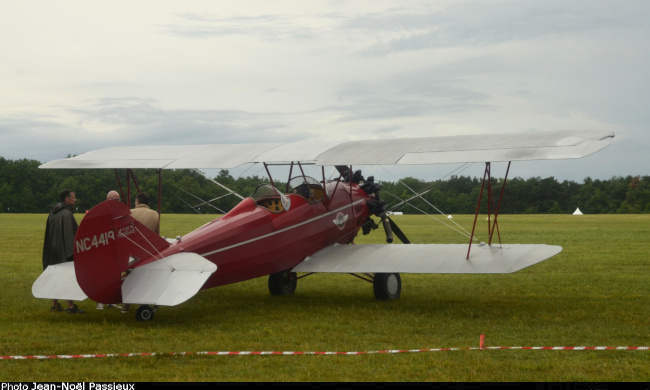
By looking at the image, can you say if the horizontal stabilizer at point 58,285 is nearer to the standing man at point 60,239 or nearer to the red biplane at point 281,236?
the red biplane at point 281,236

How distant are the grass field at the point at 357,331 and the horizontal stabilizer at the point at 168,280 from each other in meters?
0.41

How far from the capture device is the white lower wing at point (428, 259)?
9.71 metres

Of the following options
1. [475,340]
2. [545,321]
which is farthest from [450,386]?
[545,321]

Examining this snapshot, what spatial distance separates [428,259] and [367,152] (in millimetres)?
1786

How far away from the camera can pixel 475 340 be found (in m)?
7.78

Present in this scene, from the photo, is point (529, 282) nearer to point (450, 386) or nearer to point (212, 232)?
point (212, 232)

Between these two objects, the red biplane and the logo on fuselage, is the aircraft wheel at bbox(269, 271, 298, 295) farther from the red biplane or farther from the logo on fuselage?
the logo on fuselage

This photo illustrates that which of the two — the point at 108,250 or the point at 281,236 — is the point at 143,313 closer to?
the point at 108,250

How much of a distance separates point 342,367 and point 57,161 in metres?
7.41

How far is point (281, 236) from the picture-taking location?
10.4 meters

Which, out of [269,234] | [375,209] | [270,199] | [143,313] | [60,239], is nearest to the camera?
[143,313]

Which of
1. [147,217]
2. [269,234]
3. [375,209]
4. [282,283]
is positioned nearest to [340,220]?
[375,209]

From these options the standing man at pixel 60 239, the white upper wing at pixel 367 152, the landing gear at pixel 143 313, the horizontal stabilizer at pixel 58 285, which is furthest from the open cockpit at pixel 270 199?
the horizontal stabilizer at pixel 58 285

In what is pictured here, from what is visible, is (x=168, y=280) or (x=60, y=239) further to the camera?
(x=60, y=239)
